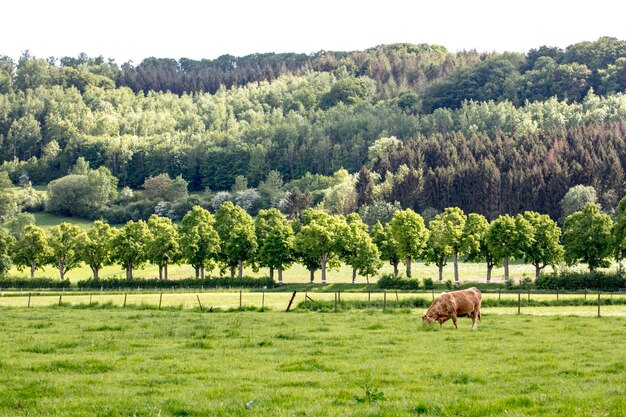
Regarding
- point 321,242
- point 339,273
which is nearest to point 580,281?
point 321,242

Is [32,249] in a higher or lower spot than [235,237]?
lower

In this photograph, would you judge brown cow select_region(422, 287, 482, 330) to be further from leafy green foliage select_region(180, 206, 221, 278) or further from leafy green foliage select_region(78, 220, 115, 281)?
leafy green foliage select_region(78, 220, 115, 281)

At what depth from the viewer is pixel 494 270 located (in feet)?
448

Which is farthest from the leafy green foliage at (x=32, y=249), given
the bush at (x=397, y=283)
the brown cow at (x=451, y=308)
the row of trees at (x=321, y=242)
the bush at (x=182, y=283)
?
the brown cow at (x=451, y=308)

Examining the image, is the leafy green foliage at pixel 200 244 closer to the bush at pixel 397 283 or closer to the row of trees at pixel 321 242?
the row of trees at pixel 321 242

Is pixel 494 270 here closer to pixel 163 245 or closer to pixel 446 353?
pixel 163 245

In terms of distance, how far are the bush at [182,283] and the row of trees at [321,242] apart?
5895mm

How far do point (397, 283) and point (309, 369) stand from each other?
2906 inches

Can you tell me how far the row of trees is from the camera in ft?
368

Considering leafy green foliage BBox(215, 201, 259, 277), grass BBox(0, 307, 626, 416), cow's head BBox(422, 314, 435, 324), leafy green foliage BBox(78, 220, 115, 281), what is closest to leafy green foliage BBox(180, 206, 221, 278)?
leafy green foliage BBox(215, 201, 259, 277)

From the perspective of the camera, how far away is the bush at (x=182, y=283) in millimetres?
112375

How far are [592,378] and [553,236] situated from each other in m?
89.5

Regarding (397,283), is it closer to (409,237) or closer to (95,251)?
(409,237)

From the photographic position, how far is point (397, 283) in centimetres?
10344
